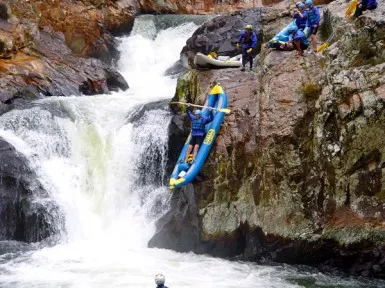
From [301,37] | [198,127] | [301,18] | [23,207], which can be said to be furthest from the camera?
[301,18]

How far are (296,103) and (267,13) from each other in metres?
10.3

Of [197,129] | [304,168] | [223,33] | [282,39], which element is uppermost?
[223,33]

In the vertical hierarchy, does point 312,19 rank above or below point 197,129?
above

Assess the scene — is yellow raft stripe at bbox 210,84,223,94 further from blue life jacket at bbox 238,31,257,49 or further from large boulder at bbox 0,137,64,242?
large boulder at bbox 0,137,64,242

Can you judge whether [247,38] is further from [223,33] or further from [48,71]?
[48,71]

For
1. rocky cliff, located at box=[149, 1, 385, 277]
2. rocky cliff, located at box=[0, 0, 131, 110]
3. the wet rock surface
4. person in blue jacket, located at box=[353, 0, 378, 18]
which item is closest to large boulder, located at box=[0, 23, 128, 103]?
rocky cliff, located at box=[0, 0, 131, 110]

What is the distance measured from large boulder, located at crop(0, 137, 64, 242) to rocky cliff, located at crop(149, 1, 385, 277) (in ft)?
9.05

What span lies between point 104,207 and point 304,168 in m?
5.82

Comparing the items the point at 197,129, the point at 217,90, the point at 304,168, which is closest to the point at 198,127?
the point at 197,129

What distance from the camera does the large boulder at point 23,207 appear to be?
42.1 ft

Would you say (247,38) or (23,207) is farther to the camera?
(247,38)

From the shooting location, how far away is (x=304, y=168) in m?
10.8

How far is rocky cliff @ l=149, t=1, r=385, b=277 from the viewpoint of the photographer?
1002 centimetres

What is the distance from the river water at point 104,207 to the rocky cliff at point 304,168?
20.0 inches
